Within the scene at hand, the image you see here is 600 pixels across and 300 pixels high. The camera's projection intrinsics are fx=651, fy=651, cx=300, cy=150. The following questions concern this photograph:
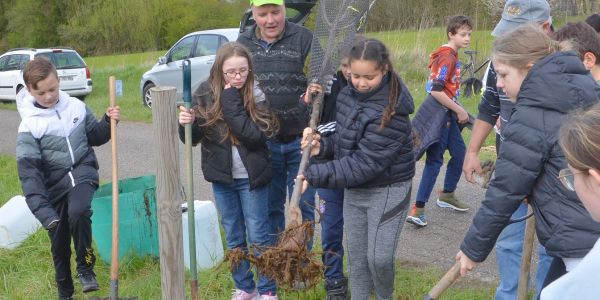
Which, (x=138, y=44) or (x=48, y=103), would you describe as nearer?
(x=48, y=103)

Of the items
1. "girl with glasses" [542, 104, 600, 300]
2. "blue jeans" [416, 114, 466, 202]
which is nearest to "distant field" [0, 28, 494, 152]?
"blue jeans" [416, 114, 466, 202]

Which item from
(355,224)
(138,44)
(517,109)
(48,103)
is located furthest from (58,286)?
(138,44)

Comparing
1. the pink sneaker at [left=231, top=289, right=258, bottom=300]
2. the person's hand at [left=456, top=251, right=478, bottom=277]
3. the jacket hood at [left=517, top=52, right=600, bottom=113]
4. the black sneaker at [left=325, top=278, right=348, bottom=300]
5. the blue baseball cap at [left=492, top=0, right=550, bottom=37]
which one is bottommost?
the pink sneaker at [left=231, top=289, right=258, bottom=300]

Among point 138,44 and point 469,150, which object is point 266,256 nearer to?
point 469,150

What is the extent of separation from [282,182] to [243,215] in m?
0.38

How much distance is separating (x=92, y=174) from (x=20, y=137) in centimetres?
48

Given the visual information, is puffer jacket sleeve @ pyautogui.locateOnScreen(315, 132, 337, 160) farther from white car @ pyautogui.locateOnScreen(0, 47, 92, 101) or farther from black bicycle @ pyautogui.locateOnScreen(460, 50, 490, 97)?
white car @ pyautogui.locateOnScreen(0, 47, 92, 101)

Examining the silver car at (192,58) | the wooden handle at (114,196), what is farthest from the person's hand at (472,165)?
the silver car at (192,58)

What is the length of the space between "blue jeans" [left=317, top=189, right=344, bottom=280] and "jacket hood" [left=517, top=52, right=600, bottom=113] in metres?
1.49

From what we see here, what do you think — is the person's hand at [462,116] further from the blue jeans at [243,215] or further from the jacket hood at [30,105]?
the jacket hood at [30,105]

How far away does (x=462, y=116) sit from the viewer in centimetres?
520

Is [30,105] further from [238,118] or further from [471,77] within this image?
[471,77]

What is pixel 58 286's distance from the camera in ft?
13.9

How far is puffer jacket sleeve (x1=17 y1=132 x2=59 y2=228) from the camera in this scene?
3867 mm
